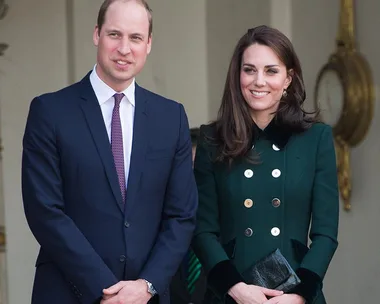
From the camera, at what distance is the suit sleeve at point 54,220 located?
301cm

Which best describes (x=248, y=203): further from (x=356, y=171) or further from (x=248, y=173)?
(x=356, y=171)

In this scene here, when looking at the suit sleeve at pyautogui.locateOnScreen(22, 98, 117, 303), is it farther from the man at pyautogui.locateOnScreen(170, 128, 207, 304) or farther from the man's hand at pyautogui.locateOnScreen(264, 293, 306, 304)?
the man at pyautogui.locateOnScreen(170, 128, 207, 304)

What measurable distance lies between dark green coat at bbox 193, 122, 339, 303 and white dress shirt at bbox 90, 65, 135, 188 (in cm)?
35

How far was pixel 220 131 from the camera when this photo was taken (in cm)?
341

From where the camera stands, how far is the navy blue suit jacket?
303 centimetres

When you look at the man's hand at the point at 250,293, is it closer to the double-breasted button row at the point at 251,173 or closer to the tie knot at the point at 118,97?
the double-breasted button row at the point at 251,173

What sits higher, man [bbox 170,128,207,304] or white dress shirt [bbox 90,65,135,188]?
white dress shirt [bbox 90,65,135,188]

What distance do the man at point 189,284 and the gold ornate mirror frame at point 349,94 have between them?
1350 mm

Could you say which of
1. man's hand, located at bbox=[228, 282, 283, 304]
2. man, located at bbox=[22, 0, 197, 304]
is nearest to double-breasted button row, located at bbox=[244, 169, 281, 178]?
man, located at bbox=[22, 0, 197, 304]

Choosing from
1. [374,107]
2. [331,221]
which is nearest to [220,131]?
[331,221]

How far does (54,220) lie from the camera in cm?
302

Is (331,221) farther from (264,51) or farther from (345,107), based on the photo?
(345,107)

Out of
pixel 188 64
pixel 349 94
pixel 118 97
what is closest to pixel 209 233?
pixel 118 97

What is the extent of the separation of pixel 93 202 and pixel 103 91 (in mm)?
378
